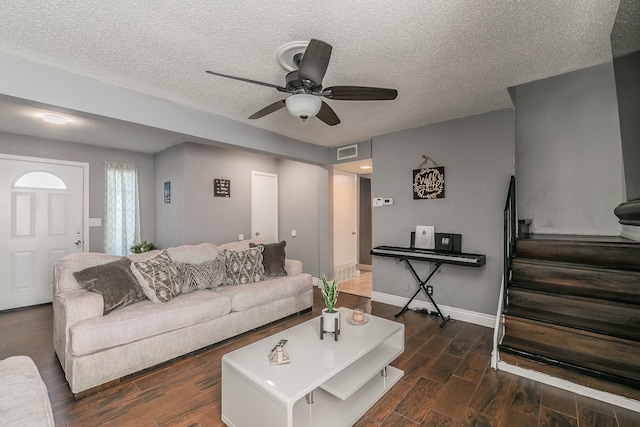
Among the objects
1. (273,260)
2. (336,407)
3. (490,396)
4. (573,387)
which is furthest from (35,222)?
(573,387)

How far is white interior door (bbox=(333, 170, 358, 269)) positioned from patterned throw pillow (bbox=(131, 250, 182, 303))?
3.03 metres

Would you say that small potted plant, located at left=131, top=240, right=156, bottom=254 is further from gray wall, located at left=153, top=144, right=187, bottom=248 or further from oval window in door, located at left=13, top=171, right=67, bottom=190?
oval window in door, located at left=13, top=171, right=67, bottom=190

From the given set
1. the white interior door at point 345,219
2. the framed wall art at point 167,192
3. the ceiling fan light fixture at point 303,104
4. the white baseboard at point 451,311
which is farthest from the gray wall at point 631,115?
the framed wall art at point 167,192

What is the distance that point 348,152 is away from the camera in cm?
488

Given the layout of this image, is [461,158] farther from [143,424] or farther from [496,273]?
[143,424]

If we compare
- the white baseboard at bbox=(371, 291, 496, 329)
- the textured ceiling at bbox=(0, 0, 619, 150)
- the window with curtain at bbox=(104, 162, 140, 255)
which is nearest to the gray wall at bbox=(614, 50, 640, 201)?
the textured ceiling at bbox=(0, 0, 619, 150)

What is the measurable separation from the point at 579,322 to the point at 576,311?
0.11 m

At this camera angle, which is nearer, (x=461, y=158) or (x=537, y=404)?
(x=537, y=404)

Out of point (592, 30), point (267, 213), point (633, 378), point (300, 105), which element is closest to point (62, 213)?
point (267, 213)

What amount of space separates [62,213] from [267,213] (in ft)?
10.6

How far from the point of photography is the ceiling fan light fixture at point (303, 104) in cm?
209

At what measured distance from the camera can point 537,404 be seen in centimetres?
201

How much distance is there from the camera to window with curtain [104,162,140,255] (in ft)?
16.1

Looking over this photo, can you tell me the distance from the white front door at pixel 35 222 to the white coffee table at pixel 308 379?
4.34 metres
